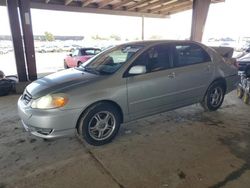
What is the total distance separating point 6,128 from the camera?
3805 millimetres

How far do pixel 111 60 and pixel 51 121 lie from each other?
59.8 inches

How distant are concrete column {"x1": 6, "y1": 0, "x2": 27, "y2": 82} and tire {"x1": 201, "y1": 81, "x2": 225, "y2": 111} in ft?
17.4

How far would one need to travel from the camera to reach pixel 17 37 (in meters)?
6.39

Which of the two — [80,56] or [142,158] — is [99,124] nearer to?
[142,158]

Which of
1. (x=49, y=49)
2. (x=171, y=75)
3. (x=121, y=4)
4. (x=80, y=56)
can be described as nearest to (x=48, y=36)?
(x=49, y=49)

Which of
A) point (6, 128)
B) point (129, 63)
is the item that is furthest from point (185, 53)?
point (6, 128)

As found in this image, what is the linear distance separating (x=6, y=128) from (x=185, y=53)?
3.46 meters

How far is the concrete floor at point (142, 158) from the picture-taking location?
2332 millimetres

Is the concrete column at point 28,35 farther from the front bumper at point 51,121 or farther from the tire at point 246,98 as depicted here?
the tire at point 246,98

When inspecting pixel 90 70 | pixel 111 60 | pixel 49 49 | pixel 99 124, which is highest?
pixel 111 60

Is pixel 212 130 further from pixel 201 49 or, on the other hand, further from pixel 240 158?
pixel 201 49

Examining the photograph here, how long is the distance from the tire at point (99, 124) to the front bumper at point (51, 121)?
143 millimetres

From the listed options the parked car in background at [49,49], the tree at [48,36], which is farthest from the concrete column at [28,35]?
the tree at [48,36]

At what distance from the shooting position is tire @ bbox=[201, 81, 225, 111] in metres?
4.33
